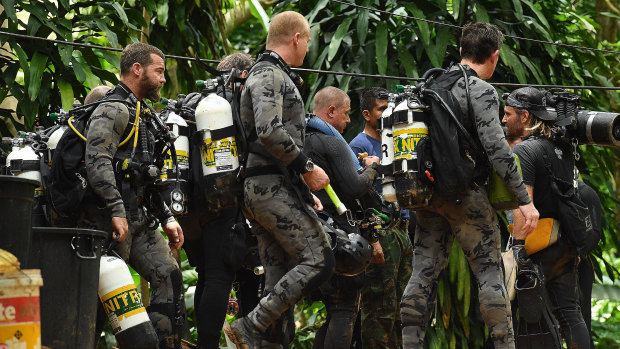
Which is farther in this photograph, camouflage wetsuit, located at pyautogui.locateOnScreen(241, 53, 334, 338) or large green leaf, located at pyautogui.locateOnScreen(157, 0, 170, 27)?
large green leaf, located at pyautogui.locateOnScreen(157, 0, 170, 27)

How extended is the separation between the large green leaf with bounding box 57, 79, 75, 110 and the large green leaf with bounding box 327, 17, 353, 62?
8.25ft

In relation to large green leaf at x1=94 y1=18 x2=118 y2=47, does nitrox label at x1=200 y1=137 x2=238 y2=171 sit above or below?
below

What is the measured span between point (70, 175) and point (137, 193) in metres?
0.42

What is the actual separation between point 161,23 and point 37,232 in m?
5.90

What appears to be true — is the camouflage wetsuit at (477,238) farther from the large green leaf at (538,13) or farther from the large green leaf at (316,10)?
the large green leaf at (538,13)

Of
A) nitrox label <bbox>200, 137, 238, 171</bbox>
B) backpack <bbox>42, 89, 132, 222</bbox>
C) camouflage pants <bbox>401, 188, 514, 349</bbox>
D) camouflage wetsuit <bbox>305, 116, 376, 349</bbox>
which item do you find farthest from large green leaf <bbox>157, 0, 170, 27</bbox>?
camouflage pants <bbox>401, 188, 514, 349</bbox>

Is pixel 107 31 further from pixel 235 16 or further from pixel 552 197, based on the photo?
pixel 235 16

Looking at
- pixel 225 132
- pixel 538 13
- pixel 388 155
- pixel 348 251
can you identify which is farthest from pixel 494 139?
pixel 538 13

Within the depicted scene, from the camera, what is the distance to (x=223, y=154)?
19.7 feet

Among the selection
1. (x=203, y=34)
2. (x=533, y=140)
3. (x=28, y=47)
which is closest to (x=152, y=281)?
(x=533, y=140)

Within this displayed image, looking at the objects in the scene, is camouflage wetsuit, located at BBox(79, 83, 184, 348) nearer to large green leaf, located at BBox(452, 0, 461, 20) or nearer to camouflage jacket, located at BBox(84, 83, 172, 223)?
camouflage jacket, located at BBox(84, 83, 172, 223)

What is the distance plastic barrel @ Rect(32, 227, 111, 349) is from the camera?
5062mm

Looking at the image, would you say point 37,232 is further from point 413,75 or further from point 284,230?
point 413,75

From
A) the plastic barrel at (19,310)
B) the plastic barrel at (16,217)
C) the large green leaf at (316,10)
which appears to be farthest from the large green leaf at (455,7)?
the plastic barrel at (19,310)
